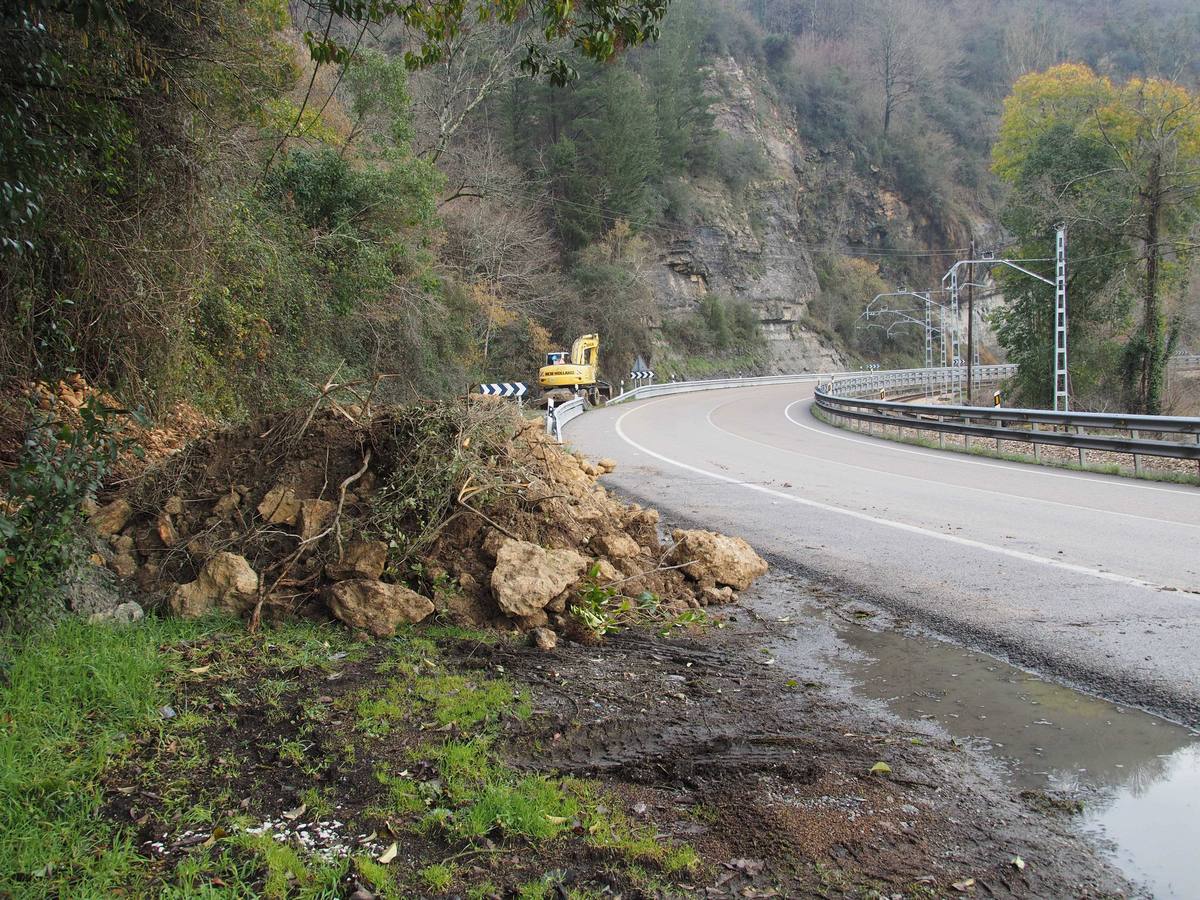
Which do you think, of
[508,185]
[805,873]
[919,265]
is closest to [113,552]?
[805,873]

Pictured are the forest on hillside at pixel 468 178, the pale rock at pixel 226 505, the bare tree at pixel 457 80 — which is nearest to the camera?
the pale rock at pixel 226 505

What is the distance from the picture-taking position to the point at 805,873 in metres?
Result: 3.11

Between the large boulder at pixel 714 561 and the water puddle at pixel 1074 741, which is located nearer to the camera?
the water puddle at pixel 1074 741

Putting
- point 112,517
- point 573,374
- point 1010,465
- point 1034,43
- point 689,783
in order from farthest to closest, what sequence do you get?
point 1034,43 < point 573,374 < point 1010,465 < point 112,517 < point 689,783

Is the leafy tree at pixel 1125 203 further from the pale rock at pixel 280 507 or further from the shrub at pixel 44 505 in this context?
the shrub at pixel 44 505

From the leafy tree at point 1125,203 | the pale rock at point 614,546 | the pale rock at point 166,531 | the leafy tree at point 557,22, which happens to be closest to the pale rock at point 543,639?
the pale rock at point 614,546

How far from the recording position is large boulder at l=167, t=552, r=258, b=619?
5.59m

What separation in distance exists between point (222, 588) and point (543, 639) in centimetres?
217

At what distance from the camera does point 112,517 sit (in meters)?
6.17

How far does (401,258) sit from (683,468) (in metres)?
13.1

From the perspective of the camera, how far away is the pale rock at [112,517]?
6086 millimetres

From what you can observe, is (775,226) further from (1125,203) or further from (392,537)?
(392,537)

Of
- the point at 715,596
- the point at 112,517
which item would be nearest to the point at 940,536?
the point at 715,596

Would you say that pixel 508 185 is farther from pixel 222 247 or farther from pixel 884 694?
pixel 884 694
